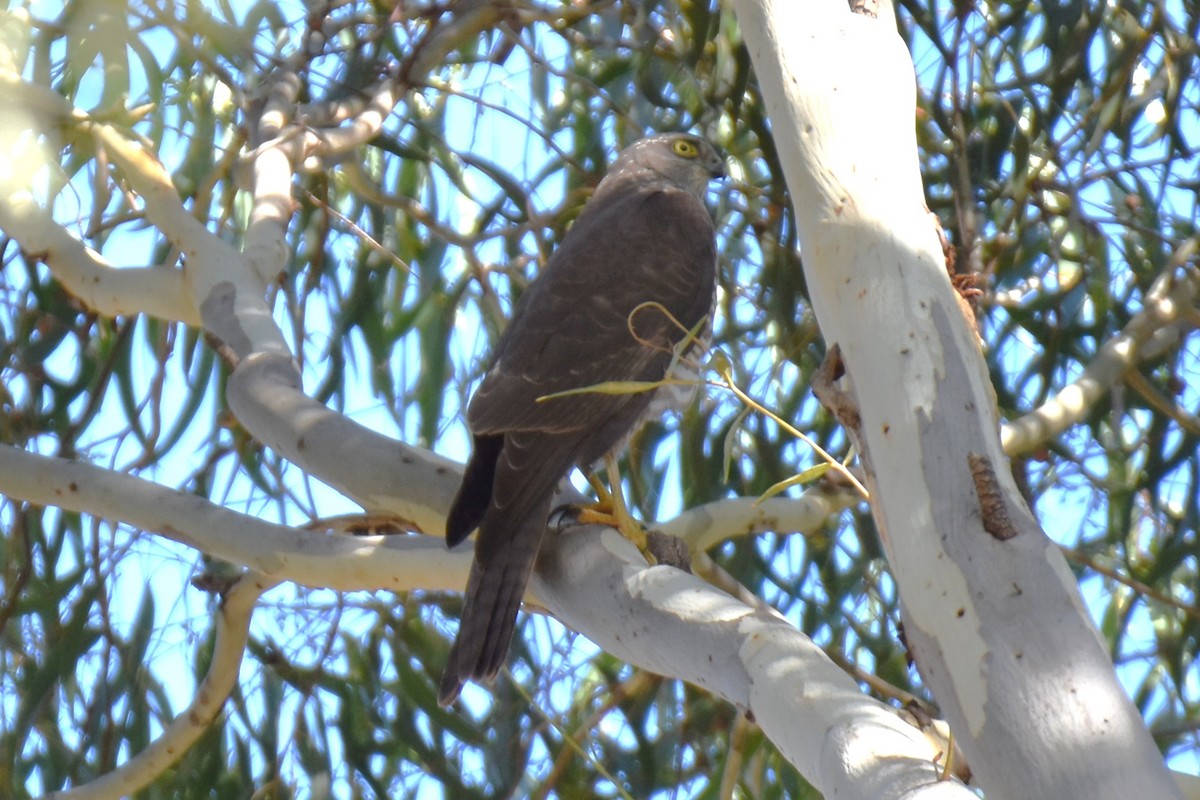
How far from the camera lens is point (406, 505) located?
7.82ft

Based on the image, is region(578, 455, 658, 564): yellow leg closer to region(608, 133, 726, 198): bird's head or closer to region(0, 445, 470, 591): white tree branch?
region(0, 445, 470, 591): white tree branch

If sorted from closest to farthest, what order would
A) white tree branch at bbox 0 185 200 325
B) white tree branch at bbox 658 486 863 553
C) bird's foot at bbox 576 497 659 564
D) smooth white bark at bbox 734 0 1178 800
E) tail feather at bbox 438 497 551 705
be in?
smooth white bark at bbox 734 0 1178 800 → tail feather at bbox 438 497 551 705 → bird's foot at bbox 576 497 659 564 → white tree branch at bbox 658 486 863 553 → white tree branch at bbox 0 185 200 325

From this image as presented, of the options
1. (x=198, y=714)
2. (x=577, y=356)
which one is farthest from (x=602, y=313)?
(x=198, y=714)

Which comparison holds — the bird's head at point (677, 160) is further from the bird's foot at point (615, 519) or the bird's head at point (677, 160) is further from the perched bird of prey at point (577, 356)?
the bird's foot at point (615, 519)

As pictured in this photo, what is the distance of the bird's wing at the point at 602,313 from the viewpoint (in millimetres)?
2656

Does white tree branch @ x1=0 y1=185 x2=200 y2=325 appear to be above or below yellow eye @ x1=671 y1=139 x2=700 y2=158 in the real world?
below

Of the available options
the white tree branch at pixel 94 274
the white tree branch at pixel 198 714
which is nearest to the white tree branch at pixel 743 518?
the white tree branch at pixel 198 714

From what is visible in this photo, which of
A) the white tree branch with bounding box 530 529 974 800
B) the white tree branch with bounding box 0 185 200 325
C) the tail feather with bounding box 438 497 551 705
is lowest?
the white tree branch with bounding box 530 529 974 800

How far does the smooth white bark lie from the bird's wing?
103 cm

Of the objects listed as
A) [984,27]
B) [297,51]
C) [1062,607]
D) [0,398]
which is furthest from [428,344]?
[1062,607]

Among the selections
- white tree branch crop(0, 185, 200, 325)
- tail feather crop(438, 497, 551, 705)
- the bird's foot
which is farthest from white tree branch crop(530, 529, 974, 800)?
white tree branch crop(0, 185, 200, 325)

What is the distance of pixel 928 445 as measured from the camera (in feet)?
4.62

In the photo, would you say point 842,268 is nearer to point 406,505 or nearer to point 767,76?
point 767,76

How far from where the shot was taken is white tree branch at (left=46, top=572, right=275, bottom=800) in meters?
2.67
